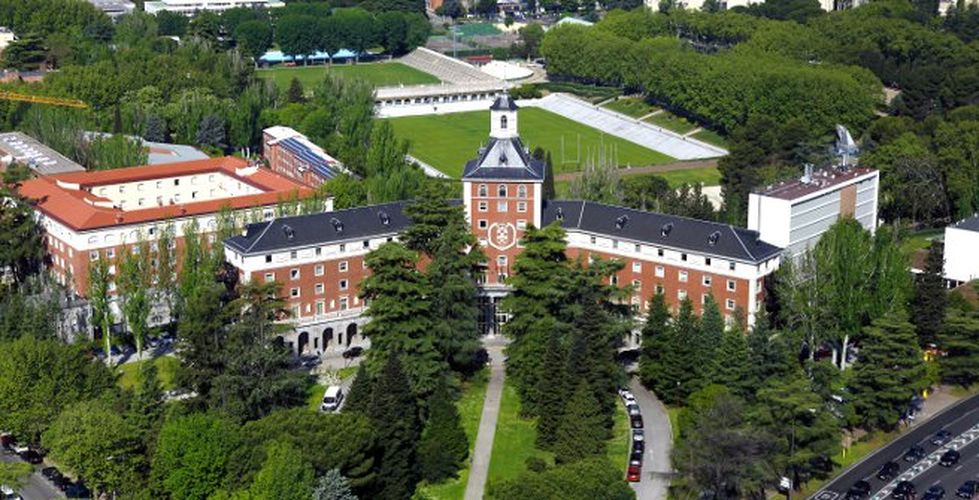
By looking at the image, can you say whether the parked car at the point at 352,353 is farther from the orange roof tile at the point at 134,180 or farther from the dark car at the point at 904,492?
the dark car at the point at 904,492

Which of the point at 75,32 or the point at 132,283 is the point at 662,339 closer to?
the point at 132,283

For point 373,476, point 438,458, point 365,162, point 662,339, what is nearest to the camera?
point 373,476

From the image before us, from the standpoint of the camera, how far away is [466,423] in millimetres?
66562

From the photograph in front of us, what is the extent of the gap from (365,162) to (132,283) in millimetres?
33591

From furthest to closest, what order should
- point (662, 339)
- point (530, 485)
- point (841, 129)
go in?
point (841, 129)
point (662, 339)
point (530, 485)

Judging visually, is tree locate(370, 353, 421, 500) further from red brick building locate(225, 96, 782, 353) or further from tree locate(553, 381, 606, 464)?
red brick building locate(225, 96, 782, 353)

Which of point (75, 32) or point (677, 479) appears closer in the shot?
point (677, 479)

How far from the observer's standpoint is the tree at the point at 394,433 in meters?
57.9

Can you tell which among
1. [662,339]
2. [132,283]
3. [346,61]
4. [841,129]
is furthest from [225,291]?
[346,61]

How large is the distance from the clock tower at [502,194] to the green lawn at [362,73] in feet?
276

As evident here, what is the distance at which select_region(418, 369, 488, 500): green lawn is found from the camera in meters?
59.4

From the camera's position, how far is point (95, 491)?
57250 millimetres

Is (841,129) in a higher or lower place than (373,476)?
higher

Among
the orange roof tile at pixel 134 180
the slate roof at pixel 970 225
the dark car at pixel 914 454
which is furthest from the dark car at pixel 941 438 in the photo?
the orange roof tile at pixel 134 180
